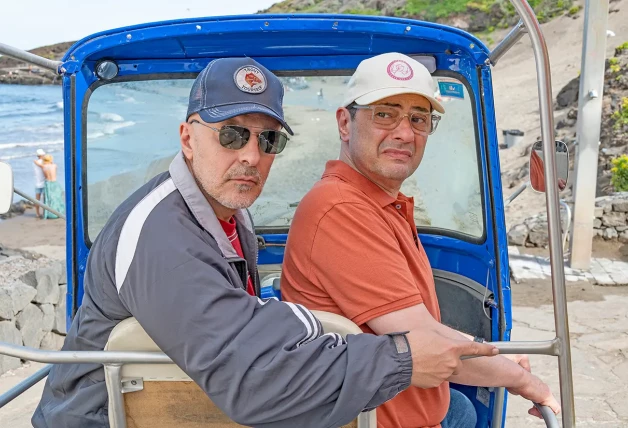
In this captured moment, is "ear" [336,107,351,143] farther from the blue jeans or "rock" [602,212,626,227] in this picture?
"rock" [602,212,626,227]

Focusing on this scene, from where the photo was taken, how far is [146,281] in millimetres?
1526

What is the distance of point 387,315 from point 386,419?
397mm

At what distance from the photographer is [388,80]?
225 centimetres

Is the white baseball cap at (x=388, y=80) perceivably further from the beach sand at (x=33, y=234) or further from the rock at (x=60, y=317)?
the beach sand at (x=33, y=234)

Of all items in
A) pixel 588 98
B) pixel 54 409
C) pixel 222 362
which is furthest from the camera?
pixel 588 98

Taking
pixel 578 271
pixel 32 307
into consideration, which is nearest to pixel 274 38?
pixel 32 307

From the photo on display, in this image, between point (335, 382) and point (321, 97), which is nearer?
point (335, 382)

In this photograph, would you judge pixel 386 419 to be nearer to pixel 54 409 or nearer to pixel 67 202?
pixel 54 409

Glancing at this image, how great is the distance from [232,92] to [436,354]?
0.97 m

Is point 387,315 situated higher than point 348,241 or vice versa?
point 348,241

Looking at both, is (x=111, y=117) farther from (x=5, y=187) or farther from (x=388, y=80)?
(x=388, y=80)

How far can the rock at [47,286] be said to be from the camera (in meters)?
6.80

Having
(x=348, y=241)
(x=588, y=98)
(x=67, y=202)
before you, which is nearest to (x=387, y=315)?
(x=348, y=241)

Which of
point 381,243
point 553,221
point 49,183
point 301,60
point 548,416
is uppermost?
point 301,60
